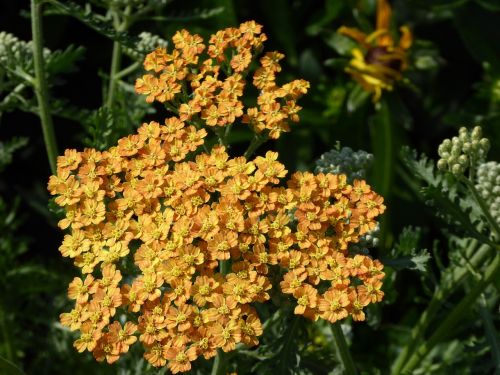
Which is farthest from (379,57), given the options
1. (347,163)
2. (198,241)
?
(198,241)

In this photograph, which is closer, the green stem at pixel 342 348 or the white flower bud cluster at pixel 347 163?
the green stem at pixel 342 348

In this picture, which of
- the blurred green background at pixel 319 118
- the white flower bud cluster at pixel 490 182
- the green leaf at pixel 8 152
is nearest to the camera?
the white flower bud cluster at pixel 490 182

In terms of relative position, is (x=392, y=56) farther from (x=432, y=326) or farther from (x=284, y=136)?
(x=432, y=326)

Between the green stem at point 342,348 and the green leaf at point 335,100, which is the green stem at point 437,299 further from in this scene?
the green leaf at point 335,100

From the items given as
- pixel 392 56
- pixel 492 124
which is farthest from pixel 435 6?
pixel 492 124

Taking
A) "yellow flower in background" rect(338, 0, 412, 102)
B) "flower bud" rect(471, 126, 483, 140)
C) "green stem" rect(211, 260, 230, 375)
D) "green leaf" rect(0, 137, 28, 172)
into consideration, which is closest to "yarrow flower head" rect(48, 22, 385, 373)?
"green stem" rect(211, 260, 230, 375)

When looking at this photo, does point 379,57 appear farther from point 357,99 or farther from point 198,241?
point 198,241

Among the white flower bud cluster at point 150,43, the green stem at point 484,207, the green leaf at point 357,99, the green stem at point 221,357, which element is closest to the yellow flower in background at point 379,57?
the green leaf at point 357,99
